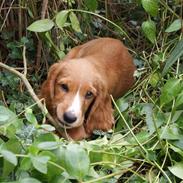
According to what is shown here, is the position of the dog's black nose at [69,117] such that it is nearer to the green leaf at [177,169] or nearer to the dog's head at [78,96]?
the dog's head at [78,96]

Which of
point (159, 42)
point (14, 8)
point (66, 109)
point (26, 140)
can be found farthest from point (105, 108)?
point (26, 140)

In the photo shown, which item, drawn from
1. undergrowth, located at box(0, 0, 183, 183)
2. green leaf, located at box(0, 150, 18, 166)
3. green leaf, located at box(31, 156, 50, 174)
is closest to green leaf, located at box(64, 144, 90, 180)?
undergrowth, located at box(0, 0, 183, 183)

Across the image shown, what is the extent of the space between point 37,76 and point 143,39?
1024mm

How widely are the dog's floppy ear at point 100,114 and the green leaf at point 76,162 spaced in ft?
5.42

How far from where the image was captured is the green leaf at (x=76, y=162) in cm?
261

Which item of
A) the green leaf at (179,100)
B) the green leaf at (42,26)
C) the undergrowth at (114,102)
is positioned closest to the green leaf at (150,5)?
the undergrowth at (114,102)

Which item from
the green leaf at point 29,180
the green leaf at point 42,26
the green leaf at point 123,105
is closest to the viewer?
the green leaf at point 29,180

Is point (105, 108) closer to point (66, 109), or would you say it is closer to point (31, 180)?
point (66, 109)

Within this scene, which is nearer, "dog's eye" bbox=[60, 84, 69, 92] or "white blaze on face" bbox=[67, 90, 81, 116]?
"white blaze on face" bbox=[67, 90, 81, 116]

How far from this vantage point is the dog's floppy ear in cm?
430

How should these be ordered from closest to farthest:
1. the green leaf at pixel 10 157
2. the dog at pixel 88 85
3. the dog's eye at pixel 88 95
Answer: the green leaf at pixel 10 157 < the dog at pixel 88 85 < the dog's eye at pixel 88 95

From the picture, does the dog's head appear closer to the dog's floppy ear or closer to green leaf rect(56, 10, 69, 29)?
the dog's floppy ear

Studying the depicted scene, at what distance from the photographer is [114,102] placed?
3.60 m

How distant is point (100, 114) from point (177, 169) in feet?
3.79
